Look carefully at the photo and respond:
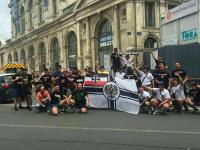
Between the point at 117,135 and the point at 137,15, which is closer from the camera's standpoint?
the point at 117,135

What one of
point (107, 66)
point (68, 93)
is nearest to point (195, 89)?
point (68, 93)

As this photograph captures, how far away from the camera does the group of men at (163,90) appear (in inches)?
579

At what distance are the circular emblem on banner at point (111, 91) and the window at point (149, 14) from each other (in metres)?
26.5

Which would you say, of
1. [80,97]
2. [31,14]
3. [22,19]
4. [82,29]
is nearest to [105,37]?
[82,29]

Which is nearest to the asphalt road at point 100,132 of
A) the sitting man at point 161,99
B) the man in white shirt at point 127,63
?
the sitting man at point 161,99

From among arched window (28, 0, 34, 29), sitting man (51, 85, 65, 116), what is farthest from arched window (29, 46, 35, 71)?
sitting man (51, 85, 65, 116)

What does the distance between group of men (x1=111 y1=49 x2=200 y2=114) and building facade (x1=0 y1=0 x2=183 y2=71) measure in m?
13.9

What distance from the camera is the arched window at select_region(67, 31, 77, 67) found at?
182 ft

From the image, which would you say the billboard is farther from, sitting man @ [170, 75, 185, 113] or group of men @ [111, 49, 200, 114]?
sitting man @ [170, 75, 185, 113]

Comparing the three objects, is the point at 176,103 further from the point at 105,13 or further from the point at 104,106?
the point at 105,13

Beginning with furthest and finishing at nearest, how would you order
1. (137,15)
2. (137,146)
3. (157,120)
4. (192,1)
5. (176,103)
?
(137,15) < (192,1) < (176,103) < (157,120) < (137,146)

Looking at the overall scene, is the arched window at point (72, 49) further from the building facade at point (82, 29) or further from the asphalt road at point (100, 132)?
the asphalt road at point (100, 132)

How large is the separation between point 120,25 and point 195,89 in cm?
2923

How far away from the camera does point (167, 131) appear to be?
10.6m
